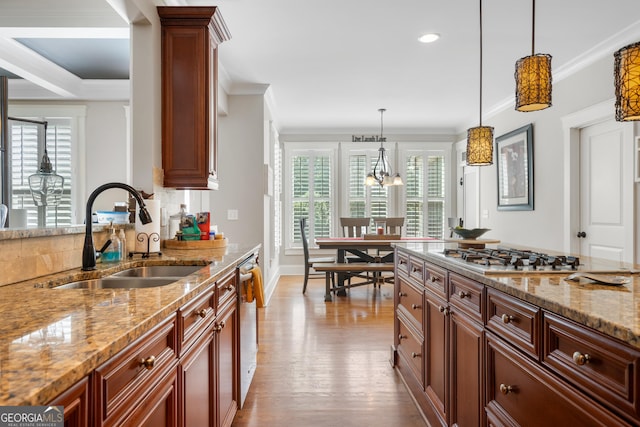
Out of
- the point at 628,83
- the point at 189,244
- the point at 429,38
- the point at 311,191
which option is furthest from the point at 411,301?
the point at 311,191

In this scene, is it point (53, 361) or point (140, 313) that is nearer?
point (53, 361)

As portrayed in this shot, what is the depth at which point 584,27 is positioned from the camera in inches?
134

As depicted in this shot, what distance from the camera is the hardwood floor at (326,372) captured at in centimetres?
230

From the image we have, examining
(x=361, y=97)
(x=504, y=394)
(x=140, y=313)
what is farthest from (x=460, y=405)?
(x=361, y=97)

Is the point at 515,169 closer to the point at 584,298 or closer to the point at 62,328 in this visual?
the point at 584,298

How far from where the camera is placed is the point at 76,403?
2.18ft

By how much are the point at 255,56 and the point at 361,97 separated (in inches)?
74.9

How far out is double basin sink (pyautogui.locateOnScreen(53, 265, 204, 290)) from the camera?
1630 mm

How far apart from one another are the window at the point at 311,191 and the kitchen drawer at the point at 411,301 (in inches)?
177

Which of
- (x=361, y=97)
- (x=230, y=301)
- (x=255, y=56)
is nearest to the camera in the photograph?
(x=230, y=301)

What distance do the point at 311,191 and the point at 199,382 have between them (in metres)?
6.02

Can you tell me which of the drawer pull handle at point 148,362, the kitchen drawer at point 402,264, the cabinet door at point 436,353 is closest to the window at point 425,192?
the kitchen drawer at point 402,264

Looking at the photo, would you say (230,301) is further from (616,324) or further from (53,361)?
(616,324)

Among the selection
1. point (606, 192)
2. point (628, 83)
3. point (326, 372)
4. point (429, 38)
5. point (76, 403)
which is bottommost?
point (326, 372)
